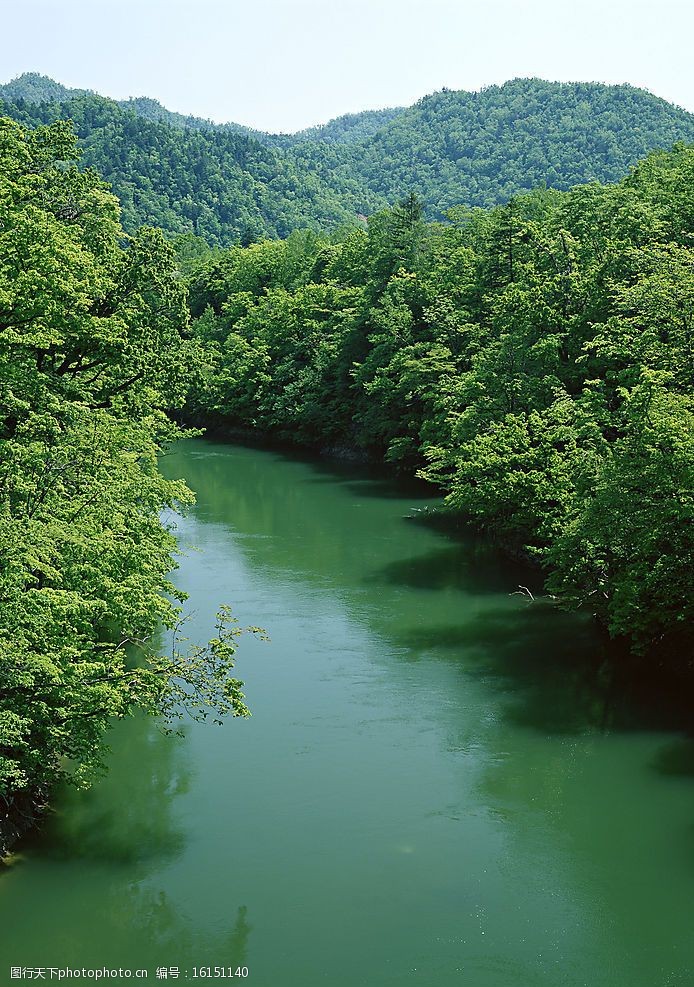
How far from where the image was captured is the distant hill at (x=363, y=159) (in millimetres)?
131250

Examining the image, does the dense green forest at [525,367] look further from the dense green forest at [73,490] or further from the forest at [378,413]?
the dense green forest at [73,490]

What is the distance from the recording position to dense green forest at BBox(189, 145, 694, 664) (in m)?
20.5

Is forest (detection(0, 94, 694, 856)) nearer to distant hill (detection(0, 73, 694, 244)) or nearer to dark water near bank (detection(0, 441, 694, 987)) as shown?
dark water near bank (detection(0, 441, 694, 987))

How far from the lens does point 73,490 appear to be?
1587 cm

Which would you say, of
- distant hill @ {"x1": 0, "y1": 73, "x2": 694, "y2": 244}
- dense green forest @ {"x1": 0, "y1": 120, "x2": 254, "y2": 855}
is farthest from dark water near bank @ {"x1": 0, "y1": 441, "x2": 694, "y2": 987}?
distant hill @ {"x1": 0, "y1": 73, "x2": 694, "y2": 244}

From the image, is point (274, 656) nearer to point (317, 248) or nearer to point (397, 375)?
point (397, 375)

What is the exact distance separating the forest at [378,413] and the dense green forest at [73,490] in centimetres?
5

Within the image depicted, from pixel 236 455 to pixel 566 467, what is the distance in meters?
33.5

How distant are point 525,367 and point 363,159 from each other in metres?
172

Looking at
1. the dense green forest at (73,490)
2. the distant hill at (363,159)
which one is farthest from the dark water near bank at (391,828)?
the distant hill at (363,159)

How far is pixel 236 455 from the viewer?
2226 inches

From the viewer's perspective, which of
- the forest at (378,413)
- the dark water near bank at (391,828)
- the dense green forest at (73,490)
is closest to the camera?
the dark water near bank at (391,828)

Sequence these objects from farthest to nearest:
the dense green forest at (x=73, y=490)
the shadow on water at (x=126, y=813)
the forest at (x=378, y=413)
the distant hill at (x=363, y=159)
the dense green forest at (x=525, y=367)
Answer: the distant hill at (x=363, y=159)
the dense green forest at (x=525, y=367)
the shadow on water at (x=126, y=813)
the forest at (x=378, y=413)
the dense green forest at (x=73, y=490)

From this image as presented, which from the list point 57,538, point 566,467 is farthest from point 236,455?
point 57,538
